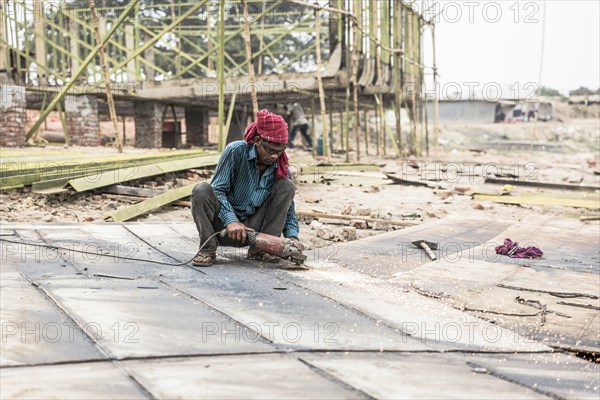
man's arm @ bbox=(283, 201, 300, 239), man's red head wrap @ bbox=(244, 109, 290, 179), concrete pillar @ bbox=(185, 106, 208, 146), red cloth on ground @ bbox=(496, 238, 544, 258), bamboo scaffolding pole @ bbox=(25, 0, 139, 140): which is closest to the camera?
man's red head wrap @ bbox=(244, 109, 290, 179)

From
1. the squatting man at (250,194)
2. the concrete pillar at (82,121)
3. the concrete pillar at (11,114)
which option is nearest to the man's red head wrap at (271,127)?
the squatting man at (250,194)

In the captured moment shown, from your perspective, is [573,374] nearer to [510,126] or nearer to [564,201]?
[564,201]

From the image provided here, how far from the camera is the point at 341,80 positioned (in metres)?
13.6

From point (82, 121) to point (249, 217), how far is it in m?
11.2

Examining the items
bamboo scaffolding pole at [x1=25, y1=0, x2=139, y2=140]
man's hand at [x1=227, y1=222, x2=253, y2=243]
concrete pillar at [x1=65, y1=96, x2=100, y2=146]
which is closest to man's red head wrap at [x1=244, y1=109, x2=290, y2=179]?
man's hand at [x1=227, y1=222, x2=253, y2=243]

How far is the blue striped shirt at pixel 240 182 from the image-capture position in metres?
4.29

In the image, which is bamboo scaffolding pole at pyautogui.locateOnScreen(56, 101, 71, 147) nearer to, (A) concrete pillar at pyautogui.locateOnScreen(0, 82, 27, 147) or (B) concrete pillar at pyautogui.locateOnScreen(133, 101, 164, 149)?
(B) concrete pillar at pyautogui.locateOnScreen(133, 101, 164, 149)

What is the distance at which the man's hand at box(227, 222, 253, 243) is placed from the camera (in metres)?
4.11

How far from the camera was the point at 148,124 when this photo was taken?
16.0 m

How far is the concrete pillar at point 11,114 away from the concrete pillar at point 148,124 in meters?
4.20

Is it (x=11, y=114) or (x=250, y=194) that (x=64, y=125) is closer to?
(x=11, y=114)

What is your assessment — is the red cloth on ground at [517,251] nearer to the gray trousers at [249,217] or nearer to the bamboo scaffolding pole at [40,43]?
the gray trousers at [249,217]

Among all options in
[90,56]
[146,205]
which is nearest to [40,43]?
[90,56]

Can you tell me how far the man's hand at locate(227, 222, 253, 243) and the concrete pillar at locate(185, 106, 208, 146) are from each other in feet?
47.3
